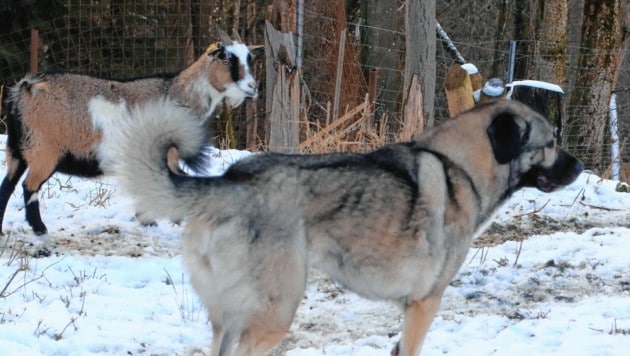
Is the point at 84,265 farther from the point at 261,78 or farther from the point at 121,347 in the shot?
the point at 261,78

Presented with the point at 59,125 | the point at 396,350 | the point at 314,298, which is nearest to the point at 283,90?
the point at 59,125

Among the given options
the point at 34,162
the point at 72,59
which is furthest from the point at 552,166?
the point at 72,59

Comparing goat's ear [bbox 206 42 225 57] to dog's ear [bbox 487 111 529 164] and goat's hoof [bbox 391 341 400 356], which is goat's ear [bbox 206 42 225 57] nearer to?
dog's ear [bbox 487 111 529 164]

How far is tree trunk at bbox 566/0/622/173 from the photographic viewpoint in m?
11.3

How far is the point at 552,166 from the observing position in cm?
434

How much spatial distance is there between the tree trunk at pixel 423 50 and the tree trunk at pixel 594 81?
106 inches

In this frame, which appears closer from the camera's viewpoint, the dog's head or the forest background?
the dog's head

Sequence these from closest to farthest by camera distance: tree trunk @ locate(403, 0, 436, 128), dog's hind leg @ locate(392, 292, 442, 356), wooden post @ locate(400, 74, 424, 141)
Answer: dog's hind leg @ locate(392, 292, 442, 356)
wooden post @ locate(400, 74, 424, 141)
tree trunk @ locate(403, 0, 436, 128)

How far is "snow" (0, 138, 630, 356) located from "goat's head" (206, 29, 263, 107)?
165cm

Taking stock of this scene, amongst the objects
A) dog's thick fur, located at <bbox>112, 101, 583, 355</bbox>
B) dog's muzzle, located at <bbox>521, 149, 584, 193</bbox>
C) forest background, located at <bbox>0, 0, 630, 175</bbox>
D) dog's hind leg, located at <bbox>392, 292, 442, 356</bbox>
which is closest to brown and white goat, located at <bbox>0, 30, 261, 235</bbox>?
forest background, located at <bbox>0, 0, 630, 175</bbox>

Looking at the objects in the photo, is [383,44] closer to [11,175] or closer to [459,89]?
[459,89]

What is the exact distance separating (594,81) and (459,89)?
447 centimetres

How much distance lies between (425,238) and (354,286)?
0.40m

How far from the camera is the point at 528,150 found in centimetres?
429
